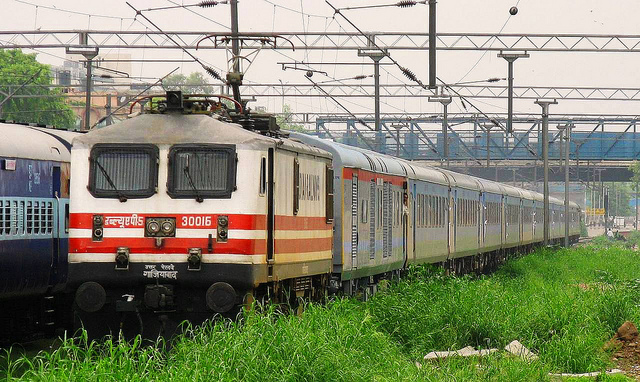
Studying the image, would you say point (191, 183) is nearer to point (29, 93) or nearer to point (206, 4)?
point (206, 4)

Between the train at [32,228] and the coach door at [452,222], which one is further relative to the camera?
the coach door at [452,222]

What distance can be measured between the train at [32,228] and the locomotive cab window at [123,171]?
2.20 meters

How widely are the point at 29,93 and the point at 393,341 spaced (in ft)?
233

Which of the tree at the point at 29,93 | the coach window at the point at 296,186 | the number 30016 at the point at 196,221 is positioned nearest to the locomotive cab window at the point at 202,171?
the number 30016 at the point at 196,221

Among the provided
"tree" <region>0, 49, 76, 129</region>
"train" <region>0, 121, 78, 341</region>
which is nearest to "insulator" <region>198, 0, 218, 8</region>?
"train" <region>0, 121, 78, 341</region>

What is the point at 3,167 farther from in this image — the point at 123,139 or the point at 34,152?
the point at 123,139

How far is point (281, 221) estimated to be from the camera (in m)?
14.7

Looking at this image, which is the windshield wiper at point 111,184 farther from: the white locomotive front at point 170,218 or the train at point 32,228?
the train at point 32,228

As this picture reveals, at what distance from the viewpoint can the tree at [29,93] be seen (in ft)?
258

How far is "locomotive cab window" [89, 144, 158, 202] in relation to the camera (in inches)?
540

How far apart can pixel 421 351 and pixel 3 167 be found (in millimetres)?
5897

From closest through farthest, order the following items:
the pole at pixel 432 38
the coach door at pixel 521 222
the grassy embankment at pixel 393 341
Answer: the grassy embankment at pixel 393 341
the pole at pixel 432 38
the coach door at pixel 521 222

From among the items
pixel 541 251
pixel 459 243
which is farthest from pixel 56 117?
pixel 459 243

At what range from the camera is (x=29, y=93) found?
82375 mm
